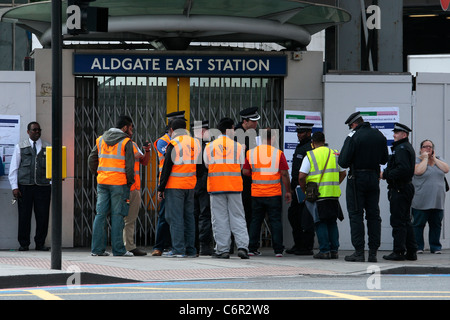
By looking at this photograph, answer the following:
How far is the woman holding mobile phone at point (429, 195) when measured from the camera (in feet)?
50.3

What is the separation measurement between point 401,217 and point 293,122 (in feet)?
9.05

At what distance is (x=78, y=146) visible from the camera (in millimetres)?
15875

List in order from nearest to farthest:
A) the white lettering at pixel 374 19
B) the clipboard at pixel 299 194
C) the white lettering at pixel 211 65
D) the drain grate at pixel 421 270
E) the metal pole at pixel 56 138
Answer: the metal pole at pixel 56 138, the drain grate at pixel 421 270, the clipboard at pixel 299 194, the white lettering at pixel 211 65, the white lettering at pixel 374 19

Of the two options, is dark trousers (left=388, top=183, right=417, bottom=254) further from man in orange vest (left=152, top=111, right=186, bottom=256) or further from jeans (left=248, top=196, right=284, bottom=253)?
man in orange vest (left=152, top=111, right=186, bottom=256)

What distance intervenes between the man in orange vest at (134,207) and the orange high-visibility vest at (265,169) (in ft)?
5.26

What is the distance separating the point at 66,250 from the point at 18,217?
895mm

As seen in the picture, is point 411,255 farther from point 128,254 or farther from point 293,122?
point 128,254

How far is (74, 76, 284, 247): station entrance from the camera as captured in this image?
15.9 m

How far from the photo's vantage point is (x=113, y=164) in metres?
13.9

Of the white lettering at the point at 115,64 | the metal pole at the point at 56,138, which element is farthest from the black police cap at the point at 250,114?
the metal pole at the point at 56,138

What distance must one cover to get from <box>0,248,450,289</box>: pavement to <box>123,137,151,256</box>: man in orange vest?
29cm

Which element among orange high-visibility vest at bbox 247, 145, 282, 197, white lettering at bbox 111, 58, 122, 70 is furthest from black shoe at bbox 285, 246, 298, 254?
white lettering at bbox 111, 58, 122, 70

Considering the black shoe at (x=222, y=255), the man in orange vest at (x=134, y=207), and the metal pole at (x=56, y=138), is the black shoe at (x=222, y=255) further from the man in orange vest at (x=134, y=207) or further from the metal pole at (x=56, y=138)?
the metal pole at (x=56, y=138)
